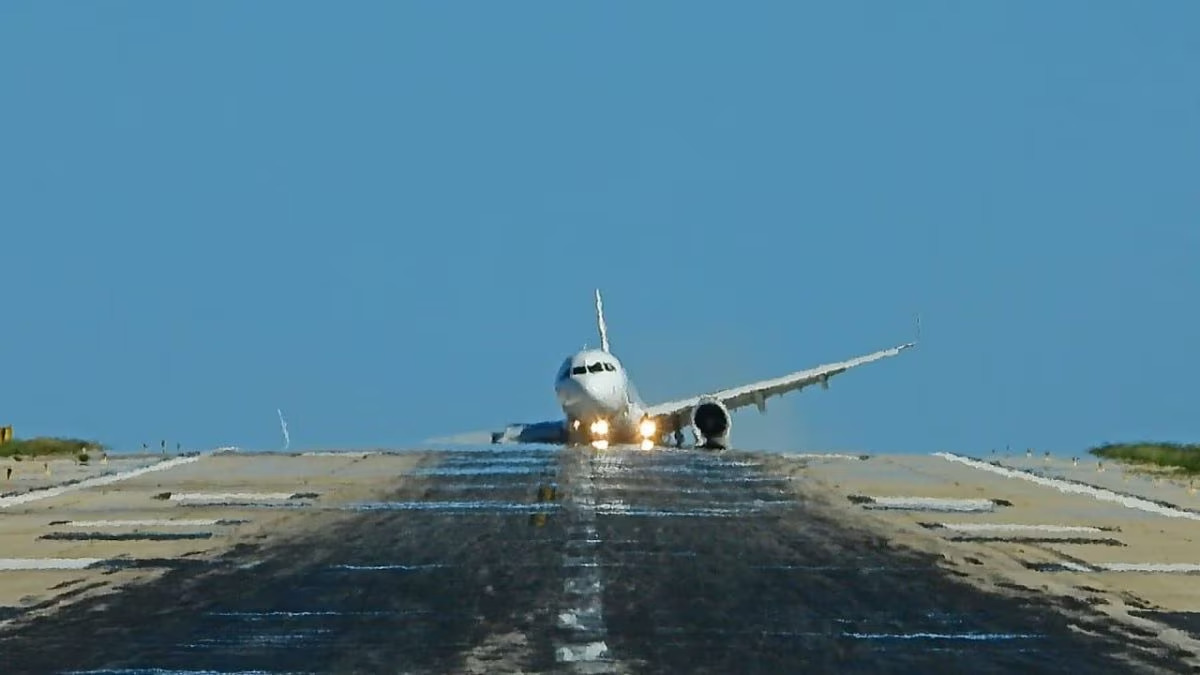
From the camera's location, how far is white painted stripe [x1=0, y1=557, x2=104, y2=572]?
86.5 ft

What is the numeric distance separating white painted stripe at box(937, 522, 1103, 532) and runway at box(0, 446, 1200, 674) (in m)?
0.09

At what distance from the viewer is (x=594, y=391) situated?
76.4m

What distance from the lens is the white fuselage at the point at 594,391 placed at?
7675 centimetres

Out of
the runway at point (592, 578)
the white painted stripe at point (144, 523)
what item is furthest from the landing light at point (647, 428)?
the white painted stripe at point (144, 523)

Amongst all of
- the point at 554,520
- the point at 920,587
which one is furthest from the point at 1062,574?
the point at 554,520

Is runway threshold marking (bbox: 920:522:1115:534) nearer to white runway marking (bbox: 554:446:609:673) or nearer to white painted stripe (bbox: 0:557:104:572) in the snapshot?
white runway marking (bbox: 554:446:609:673)

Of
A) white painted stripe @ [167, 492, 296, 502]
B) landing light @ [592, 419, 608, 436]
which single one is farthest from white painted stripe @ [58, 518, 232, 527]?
landing light @ [592, 419, 608, 436]

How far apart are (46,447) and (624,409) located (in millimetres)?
20445

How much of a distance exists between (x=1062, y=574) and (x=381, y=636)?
33.7 feet

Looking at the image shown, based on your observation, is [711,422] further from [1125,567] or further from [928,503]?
[1125,567]

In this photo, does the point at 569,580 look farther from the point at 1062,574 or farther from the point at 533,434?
the point at 533,434

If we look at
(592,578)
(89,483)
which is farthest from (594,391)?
(592,578)

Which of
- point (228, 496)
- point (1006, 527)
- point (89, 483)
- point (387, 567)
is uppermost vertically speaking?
point (89, 483)

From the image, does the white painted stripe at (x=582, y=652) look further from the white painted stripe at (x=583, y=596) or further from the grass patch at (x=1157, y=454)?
the grass patch at (x=1157, y=454)
